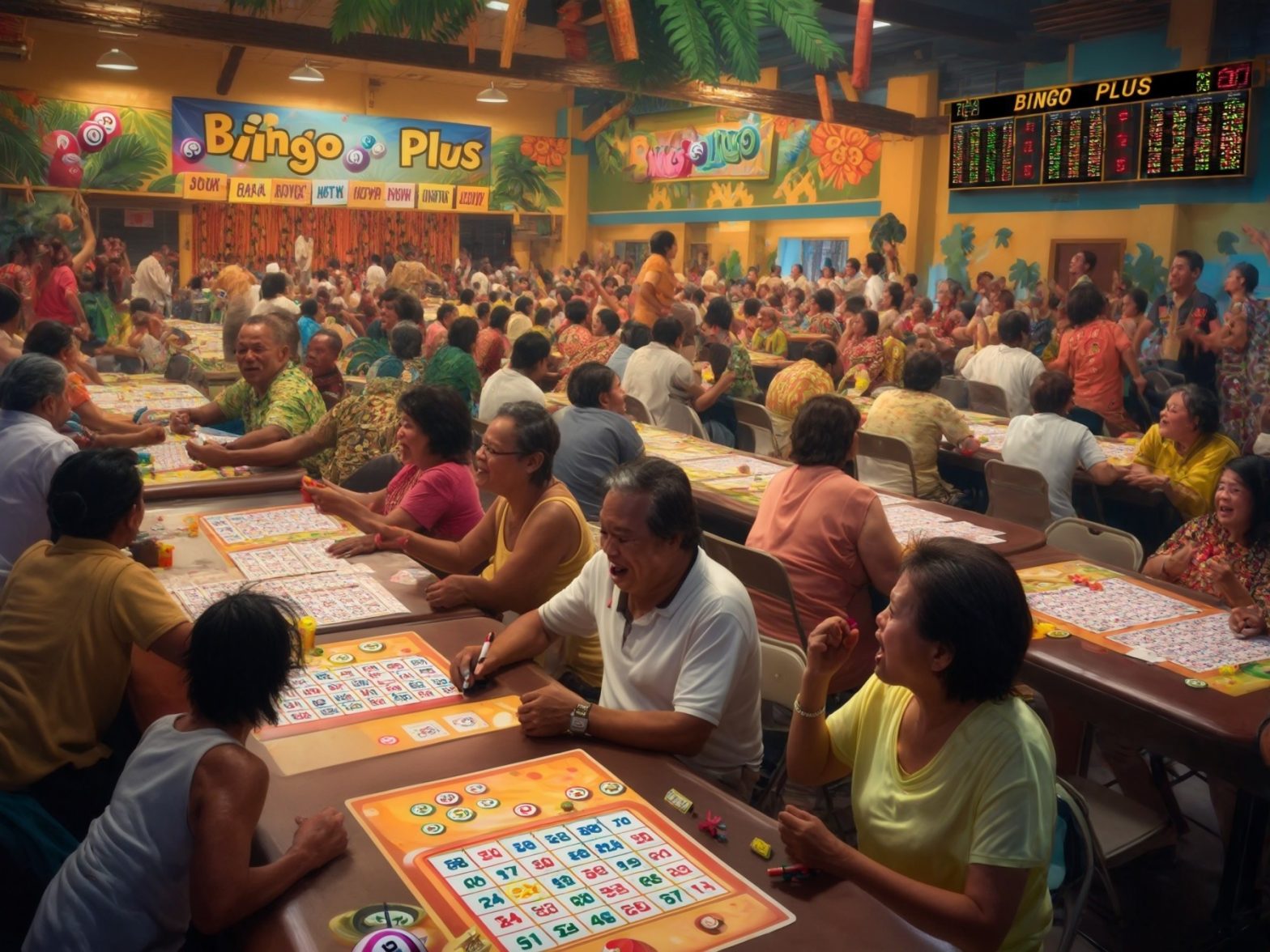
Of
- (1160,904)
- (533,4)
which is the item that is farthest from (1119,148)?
(1160,904)

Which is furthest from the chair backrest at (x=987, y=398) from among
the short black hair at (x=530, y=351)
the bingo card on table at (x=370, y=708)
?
the bingo card on table at (x=370, y=708)

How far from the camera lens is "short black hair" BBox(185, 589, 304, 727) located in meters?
1.69

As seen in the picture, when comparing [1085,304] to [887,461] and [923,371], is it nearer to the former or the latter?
[923,371]

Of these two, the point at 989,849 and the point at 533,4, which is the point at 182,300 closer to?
the point at 533,4

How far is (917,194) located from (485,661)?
42.5 feet

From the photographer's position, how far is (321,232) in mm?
18047

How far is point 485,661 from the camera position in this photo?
2.33 m

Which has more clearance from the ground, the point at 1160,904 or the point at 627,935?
the point at 627,935

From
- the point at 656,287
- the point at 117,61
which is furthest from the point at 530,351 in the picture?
the point at 117,61

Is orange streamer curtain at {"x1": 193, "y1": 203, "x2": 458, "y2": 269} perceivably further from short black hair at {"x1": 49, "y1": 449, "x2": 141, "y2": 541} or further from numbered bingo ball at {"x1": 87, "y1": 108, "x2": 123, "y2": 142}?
short black hair at {"x1": 49, "y1": 449, "x2": 141, "y2": 541}

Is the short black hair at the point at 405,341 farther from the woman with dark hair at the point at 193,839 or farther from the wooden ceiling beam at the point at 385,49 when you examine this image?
the woman with dark hair at the point at 193,839

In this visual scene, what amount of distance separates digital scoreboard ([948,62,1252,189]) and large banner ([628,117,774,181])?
6336 mm

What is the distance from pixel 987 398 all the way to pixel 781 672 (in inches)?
183

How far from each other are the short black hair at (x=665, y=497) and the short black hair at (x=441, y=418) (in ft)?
4.38
